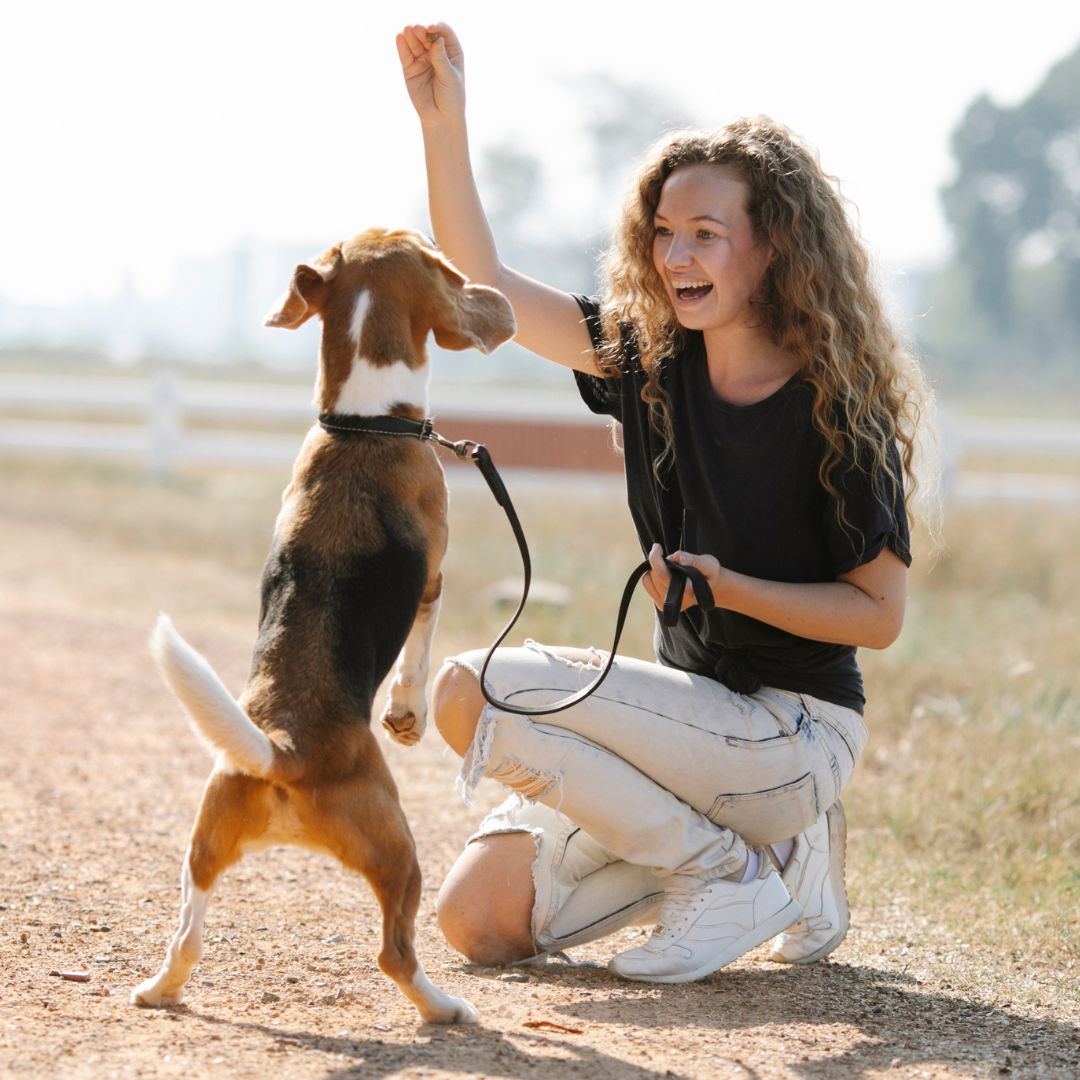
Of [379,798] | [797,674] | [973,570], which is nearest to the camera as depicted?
[379,798]

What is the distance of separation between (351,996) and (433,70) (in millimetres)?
2295

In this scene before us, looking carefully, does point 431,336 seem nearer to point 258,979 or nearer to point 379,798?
point 379,798

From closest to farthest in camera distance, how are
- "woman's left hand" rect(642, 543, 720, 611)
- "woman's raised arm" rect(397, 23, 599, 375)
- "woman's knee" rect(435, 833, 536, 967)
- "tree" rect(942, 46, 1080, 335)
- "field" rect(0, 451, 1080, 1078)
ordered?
"field" rect(0, 451, 1080, 1078) < "woman's left hand" rect(642, 543, 720, 611) < "woman's knee" rect(435, 833, 536, 967) < "woman's raised arm" rect(397, 23, 599, 375) < "tree" rect(942, 46, 1080, 335)

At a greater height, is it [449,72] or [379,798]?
[449,72]

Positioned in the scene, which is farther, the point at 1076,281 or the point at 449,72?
the point at 1076,281

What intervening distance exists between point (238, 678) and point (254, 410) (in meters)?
8.62

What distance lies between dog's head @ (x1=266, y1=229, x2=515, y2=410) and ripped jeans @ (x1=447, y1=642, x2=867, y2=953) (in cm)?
81

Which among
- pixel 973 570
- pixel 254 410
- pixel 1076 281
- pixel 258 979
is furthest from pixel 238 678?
pixel 1076 281

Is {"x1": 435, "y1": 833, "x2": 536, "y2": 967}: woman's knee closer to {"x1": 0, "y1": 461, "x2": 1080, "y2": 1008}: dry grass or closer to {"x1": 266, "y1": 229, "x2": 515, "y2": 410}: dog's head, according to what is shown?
{"x1": 0, "y1": 461, "x2": 1080, "y2": 1008}: dry grass

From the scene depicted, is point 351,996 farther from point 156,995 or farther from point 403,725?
point 403,725

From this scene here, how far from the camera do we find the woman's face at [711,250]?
12.2 ft

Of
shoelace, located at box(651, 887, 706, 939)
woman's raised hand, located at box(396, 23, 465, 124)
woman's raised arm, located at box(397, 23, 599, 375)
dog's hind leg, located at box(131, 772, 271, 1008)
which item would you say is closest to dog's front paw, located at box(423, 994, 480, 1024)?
dog's hind leg, located at box(131, 772, 271, 1008)

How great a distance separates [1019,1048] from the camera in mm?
3232

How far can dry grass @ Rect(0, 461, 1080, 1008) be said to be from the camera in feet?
14.6
